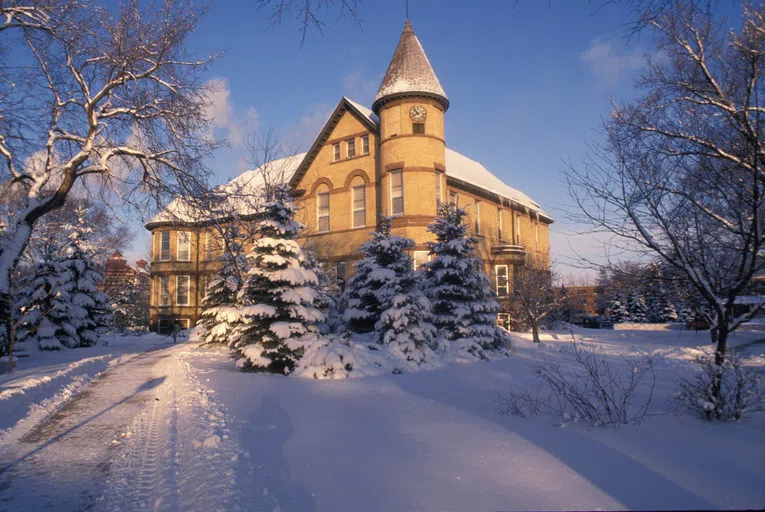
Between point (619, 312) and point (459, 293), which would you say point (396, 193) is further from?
point (619, 312)

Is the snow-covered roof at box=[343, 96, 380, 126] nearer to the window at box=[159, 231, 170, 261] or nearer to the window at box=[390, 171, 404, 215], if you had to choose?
the window at box=[390, 171, 404, 215]

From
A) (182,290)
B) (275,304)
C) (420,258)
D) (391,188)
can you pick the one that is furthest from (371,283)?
(182,290)

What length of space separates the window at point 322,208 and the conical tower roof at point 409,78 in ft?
18.5

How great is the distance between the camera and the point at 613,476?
442cm

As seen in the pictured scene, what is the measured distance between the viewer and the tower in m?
22.9

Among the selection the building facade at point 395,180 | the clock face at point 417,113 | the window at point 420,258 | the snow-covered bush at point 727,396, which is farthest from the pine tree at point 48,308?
the snow-covered bush at point 727,396

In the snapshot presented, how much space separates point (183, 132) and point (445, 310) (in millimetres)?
10573

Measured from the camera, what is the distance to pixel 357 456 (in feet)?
18.2

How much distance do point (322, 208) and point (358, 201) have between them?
2.66 m

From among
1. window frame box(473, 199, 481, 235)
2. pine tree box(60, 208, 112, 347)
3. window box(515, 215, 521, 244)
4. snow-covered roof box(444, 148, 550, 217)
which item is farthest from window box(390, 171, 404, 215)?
pine tree box(60, 208, 112, 347)

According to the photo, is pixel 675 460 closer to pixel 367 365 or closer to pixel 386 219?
pixel 367 365

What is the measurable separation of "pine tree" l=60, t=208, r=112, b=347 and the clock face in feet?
60.0

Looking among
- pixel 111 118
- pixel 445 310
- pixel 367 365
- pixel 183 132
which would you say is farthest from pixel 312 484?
pixel 445 310

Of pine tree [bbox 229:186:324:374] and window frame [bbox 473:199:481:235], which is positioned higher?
window frame [bbox 473:199:481:235]
